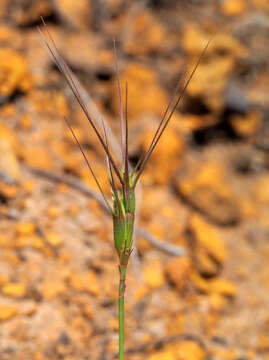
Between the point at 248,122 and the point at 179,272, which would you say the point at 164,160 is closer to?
the point at 248,122

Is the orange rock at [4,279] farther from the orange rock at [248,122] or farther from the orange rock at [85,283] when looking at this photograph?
the orange rock at [248,122]

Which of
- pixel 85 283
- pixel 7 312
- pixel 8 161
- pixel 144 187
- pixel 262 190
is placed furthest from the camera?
pixel 262 190

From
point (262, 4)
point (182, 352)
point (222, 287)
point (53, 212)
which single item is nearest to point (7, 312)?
point (53, 212)

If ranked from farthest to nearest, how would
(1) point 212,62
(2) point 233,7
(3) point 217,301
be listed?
1. (2) point 233,7
2. (1) point 212,62
3. (3) point 217,301

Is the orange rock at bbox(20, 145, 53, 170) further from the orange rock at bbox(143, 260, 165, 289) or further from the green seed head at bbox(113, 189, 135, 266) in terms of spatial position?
the green seed head at bbox(113, 189, 135, 266)

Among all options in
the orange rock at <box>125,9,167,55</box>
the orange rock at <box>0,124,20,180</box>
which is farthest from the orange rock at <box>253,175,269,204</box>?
the orange rock at <box>0,124,20,180</box>

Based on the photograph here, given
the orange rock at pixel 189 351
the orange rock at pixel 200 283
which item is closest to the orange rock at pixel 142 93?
the orange rock at pixel 200 283

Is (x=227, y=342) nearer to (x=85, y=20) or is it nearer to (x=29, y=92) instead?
(x=29, y=92)

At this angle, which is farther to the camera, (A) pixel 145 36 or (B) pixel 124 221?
(A) pixel 145 36

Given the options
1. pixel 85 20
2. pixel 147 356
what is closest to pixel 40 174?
pixel 147 356
